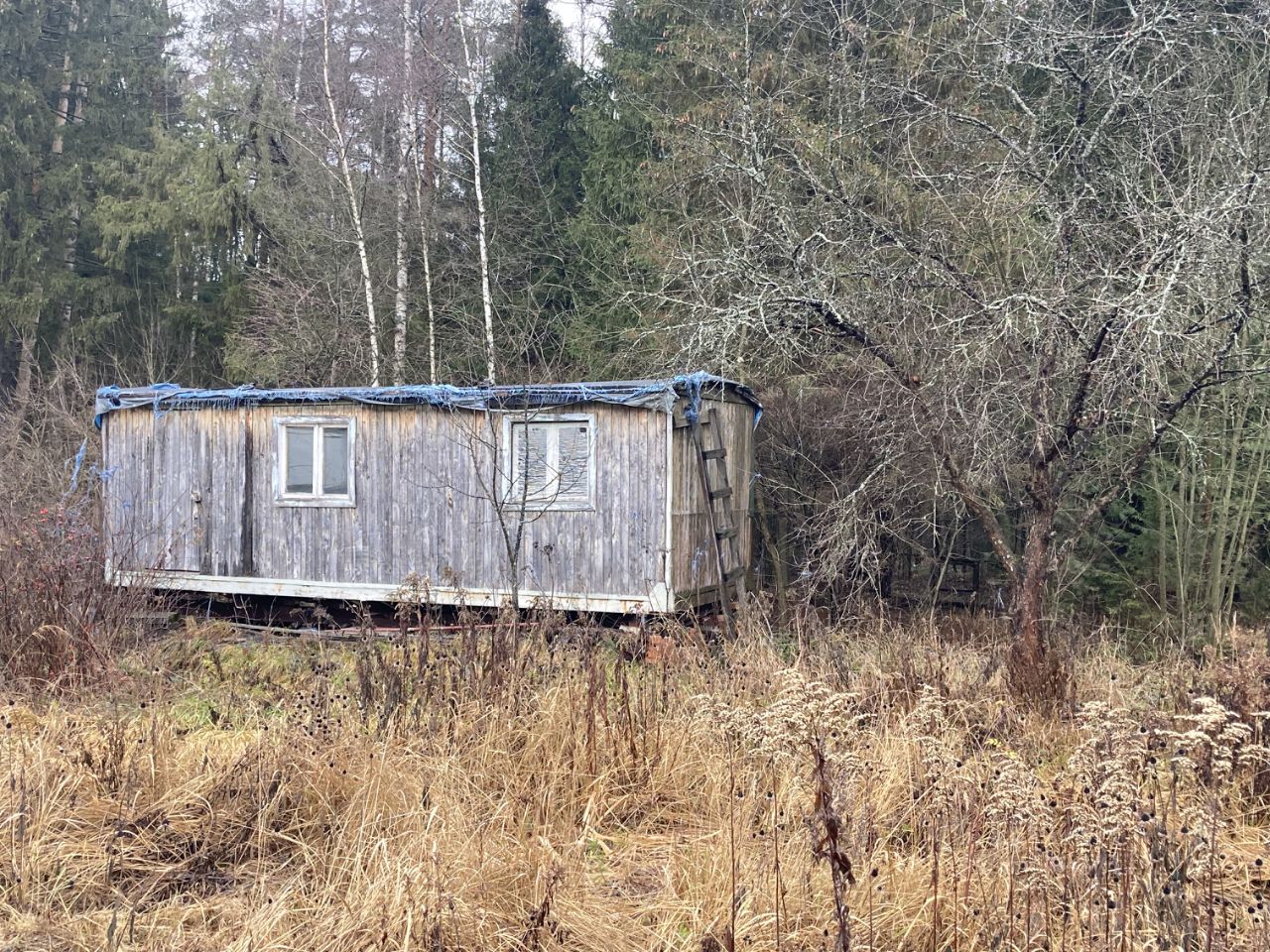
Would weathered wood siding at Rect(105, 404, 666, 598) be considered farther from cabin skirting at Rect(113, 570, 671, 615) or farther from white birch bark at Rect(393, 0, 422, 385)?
white birch bark at Rect(393, 0, 422, 385)

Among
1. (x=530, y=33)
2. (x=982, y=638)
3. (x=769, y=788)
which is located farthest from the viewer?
(x=530, y=33)

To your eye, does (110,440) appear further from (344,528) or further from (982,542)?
(982,542)

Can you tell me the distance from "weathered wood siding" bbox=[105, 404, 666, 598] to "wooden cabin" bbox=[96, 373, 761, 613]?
0.02 meters

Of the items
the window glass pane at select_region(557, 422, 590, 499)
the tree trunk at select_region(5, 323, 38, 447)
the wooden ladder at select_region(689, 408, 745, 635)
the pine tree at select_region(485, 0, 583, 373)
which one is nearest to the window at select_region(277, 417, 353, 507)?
the window glass pane at select_region(557, 422, 590, 499)

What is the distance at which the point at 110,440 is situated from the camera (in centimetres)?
1200

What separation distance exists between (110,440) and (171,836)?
9235 millimetres

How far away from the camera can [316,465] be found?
11.0 metres

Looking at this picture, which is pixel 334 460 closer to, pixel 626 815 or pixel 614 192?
pixel 614 192

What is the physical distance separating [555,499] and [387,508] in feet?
6.25

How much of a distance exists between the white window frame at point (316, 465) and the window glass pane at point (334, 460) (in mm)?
32

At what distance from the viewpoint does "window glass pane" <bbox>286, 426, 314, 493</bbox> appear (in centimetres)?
1103

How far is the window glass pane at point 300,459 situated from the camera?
1103 cm

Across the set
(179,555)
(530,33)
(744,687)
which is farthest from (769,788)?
(530,33)

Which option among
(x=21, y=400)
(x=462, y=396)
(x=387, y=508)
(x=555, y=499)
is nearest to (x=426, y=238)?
(x=21, y=400)
